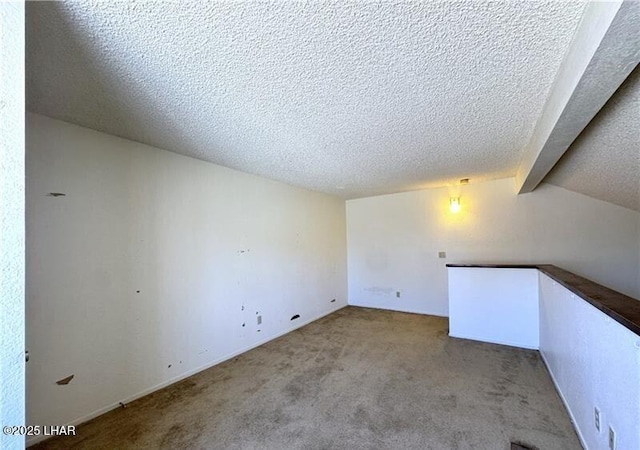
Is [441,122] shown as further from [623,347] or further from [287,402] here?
[287,402]

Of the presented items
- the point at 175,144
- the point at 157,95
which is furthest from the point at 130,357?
the point at 157,95

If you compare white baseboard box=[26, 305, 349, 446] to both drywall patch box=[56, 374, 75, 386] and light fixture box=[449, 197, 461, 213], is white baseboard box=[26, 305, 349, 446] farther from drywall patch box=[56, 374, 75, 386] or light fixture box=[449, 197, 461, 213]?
light fixture box=[449, 197, 461, 213]

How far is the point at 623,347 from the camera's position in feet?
4.05

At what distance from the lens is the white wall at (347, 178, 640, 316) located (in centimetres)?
348

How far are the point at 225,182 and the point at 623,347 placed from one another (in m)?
3.40

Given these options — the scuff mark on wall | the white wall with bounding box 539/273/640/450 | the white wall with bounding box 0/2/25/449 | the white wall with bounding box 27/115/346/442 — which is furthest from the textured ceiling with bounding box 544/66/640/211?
the white wall with bounding box 27/115/346/442

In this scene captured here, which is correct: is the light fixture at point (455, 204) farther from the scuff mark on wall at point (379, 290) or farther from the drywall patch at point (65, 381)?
the drywall patch at point (65, 381)

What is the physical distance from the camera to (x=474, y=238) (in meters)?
4.37

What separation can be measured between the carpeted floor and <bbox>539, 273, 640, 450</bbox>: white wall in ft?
0.73

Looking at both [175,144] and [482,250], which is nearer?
[175,144]

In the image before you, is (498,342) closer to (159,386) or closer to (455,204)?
(455,204)

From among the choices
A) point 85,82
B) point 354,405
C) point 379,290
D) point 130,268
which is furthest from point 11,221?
point 379,290

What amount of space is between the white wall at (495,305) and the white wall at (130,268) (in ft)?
8.42

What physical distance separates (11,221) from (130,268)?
1.68 meters
